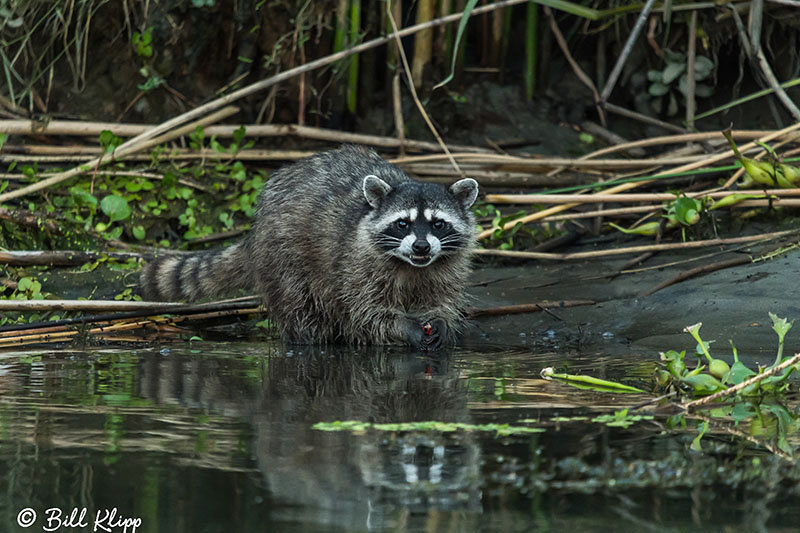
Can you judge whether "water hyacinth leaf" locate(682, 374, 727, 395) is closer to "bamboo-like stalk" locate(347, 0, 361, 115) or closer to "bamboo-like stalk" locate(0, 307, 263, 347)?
"bamboo-like stalk" locate(0, 307, 263, 347)

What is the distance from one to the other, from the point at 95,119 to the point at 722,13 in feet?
15.4

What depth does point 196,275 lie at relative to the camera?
5785 mm

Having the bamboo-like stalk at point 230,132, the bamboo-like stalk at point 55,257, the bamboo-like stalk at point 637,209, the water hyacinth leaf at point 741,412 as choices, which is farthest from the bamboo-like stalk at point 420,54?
the water hyacinth leaf at point 741,412

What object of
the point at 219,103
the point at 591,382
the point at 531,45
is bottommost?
the point at 591,382

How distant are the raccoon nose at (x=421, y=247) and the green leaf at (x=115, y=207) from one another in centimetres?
238

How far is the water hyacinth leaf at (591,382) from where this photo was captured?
329cm

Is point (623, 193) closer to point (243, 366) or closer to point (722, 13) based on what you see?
point (722, 13)

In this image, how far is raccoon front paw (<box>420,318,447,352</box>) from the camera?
16.7 ft

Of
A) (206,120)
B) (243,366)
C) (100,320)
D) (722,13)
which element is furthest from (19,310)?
(722,13)

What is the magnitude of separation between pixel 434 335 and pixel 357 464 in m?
2.71

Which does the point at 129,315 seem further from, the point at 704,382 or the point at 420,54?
the point at 420,54

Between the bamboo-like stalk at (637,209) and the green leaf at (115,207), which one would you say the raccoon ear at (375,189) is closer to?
the bamboo-like stalk at (637,209)

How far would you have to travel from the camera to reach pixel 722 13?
707 cm

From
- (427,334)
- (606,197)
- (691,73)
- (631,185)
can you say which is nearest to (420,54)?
(691,73)
